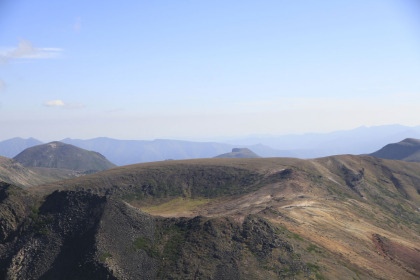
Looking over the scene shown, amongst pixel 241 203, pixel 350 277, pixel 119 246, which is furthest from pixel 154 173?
pixel 350 277

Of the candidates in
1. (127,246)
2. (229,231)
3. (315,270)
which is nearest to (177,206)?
(229,231)

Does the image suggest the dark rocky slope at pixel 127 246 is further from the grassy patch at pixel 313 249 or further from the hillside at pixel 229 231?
the grassy patch at pixel 313 249

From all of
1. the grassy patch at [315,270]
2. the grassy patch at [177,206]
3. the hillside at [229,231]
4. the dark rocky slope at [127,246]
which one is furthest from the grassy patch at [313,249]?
the grassy patch at [177,206]

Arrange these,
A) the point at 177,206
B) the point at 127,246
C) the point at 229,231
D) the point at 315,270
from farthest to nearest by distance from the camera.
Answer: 1. the point at 177,206
2. the point at 229,231
3. the point at 315,270
4. the point at 127,246

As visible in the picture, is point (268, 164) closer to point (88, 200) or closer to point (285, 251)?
point (285, 251)

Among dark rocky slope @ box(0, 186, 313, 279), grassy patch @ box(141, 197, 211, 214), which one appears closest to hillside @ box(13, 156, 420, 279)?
dark rocky slope @ box(0, 186, 313, 279)

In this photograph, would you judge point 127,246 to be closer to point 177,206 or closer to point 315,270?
point 315,270

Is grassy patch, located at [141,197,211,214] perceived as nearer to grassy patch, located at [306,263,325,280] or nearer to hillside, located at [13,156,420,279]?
hillside, located at [13,156,420,279]

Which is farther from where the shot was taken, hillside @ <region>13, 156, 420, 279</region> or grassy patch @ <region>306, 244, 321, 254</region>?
grassy patch @ <region>306, 244, 321, 254</region>
